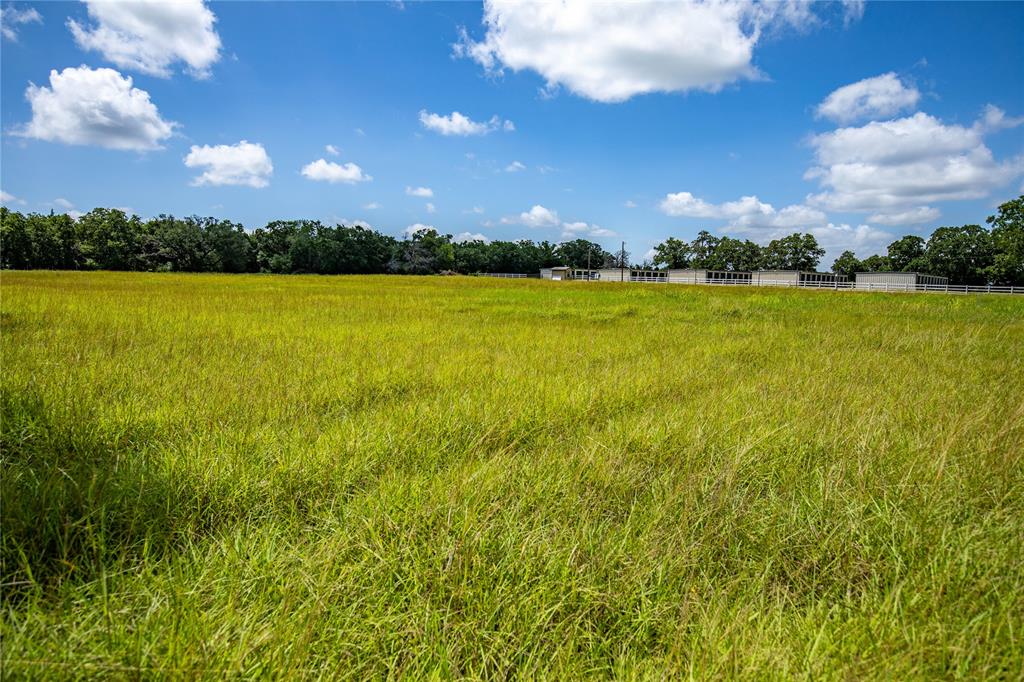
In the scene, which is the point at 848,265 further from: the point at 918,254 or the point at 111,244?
the point at 111,244

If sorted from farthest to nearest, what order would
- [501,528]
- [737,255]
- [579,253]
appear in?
[579,253]
[737,255]
[501,528]

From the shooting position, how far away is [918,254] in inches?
3346

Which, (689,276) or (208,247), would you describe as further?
(689,276)

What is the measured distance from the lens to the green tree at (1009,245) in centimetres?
5572

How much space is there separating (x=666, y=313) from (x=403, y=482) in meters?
13.8

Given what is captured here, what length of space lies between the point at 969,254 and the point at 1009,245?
20.4 metres

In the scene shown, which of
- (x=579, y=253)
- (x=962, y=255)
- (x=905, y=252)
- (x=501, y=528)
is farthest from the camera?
(x=579, y=253)

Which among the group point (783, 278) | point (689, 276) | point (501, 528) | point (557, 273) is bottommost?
point (501, 528)

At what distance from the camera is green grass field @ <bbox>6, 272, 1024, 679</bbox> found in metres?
1.59

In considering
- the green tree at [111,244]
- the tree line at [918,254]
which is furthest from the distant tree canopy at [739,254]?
the green tree at [111,244]

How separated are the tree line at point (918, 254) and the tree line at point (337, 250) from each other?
17 centimetres

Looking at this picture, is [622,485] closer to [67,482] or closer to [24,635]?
[24,635]

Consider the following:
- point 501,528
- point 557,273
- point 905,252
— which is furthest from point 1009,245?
point 501,528

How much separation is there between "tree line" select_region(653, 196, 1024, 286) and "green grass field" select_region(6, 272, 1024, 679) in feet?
265
